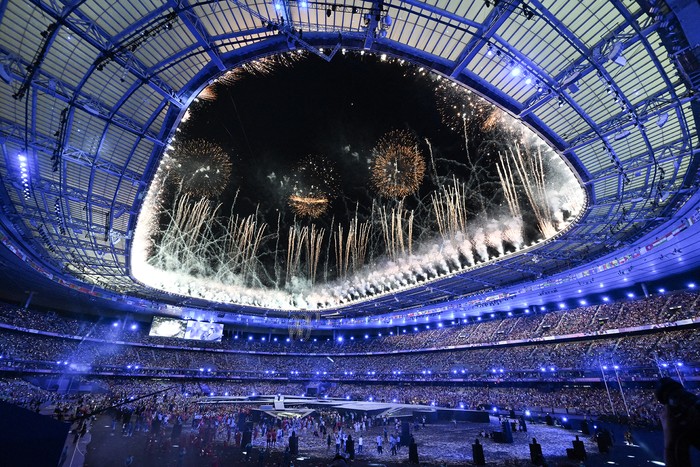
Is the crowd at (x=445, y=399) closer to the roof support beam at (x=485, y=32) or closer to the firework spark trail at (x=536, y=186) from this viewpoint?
the firework spark trail at (x=536, y=186)

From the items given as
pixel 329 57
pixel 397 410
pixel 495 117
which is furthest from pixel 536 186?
pixel 397 410

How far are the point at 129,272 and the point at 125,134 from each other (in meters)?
20.2

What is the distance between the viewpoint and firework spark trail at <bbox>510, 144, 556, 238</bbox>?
21438 millimetres

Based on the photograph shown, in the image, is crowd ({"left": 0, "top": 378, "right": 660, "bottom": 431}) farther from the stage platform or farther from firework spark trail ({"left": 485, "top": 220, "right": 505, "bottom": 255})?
firework spark trail ({"left": 485, "top": 220, "right": 505, "bottom": 255})

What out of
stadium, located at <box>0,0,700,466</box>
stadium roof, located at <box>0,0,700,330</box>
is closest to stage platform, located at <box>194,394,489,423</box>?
stadium, located at <box>0,0,700,466</box>

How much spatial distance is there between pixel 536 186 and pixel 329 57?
59.7 feet

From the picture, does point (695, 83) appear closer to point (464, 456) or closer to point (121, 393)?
point (464, 456)

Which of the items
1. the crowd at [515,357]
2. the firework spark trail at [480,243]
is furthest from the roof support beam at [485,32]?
the crowd at [515,357]

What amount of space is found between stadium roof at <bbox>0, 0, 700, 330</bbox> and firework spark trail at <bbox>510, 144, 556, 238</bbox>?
302 centimetres

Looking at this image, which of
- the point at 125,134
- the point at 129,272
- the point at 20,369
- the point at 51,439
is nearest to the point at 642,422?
the point at 51,439

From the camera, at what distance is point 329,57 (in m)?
12.0

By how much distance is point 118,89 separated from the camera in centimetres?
1418

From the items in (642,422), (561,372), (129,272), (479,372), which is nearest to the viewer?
(642,422)

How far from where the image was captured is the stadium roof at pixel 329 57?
10.9m
